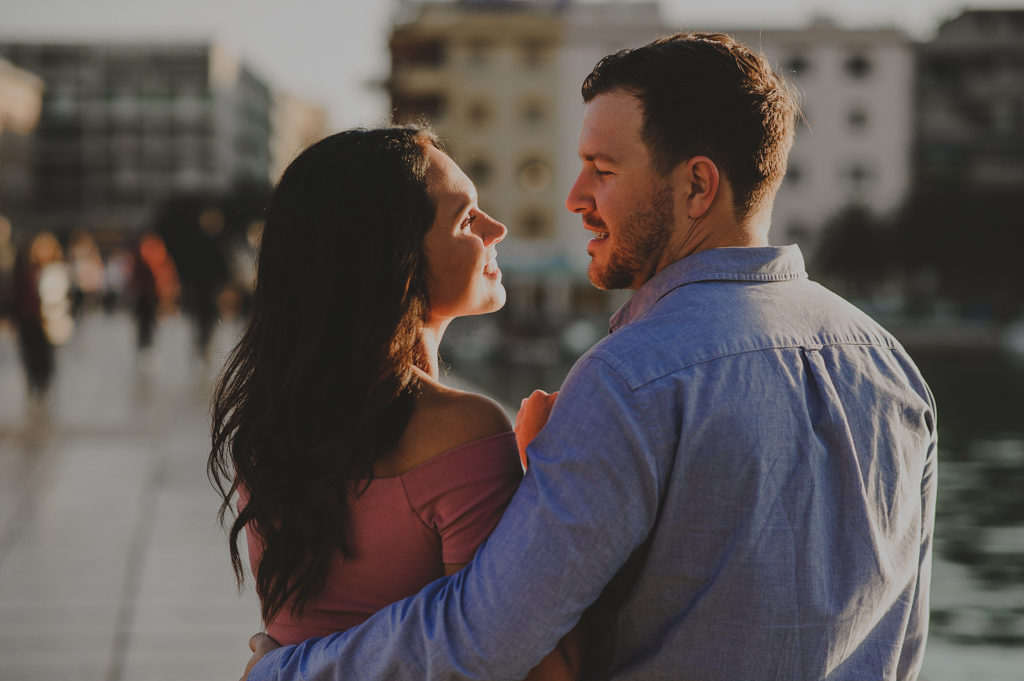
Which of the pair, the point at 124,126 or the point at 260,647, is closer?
the point at 260,647

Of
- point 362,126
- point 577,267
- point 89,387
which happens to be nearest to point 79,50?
point 577,267

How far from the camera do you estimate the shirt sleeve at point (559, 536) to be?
1.51m

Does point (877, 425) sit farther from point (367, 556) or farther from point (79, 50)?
point (79, 50)

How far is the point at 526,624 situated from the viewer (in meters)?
1.54

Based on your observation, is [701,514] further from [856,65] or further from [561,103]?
[856,65]

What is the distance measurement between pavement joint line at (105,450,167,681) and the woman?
2.97m

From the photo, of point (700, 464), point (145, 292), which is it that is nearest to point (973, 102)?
point (145, 292)

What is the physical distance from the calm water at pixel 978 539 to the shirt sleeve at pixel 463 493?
4.54 m

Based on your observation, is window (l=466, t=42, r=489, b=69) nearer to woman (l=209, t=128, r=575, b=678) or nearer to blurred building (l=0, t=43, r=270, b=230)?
blurred building (l=0, t=43, r=270, b=230)

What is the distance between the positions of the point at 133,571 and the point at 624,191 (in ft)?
15.6

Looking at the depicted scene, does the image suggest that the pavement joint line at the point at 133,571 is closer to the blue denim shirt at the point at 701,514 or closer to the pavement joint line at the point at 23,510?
the pavement joint line at the point at 23,510

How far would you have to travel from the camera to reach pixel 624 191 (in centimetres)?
183

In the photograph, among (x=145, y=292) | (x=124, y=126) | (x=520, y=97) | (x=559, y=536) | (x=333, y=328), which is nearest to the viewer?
(x=559, y=536)

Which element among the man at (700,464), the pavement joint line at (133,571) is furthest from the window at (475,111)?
the man at (700,464)
